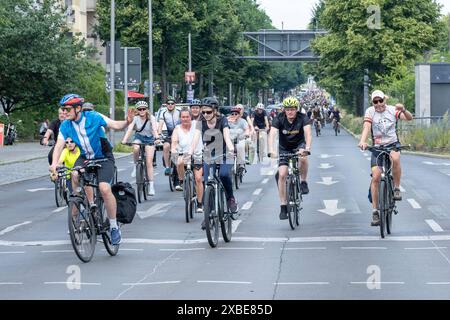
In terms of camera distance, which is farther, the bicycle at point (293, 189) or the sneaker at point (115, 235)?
the bicycle at point (293, 189)

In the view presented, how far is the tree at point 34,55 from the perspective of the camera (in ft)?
158

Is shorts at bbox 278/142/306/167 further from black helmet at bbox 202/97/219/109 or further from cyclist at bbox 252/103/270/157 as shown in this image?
cyclist at bbox 252/103/270/157

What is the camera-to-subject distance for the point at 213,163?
13828 millimetres

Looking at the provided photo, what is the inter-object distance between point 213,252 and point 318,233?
2.40 meters

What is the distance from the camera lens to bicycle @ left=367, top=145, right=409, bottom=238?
14102mm

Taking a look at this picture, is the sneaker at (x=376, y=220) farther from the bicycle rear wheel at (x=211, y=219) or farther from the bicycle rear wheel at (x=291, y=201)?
the bicycle rear wheel at (x=211, y=219)

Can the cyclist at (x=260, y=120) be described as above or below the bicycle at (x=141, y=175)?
above

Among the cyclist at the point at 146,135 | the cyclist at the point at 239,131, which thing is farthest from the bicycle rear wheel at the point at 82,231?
the cyclist at the point at 239,131

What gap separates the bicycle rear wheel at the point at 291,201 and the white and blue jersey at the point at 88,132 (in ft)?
11.6

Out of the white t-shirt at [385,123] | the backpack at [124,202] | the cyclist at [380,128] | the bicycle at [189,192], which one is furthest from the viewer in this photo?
the bicycle at [189,192]

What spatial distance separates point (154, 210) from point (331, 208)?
110 inches

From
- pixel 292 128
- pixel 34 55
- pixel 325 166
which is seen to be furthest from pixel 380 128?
pixel 34 55

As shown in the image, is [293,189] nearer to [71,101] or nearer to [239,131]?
[71,101]
